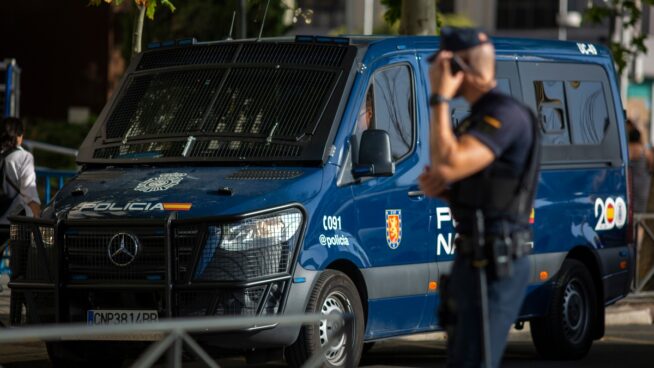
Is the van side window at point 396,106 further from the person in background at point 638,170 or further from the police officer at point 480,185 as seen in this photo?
the person in background at point 638,170

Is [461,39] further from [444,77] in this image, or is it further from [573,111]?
[573,111]

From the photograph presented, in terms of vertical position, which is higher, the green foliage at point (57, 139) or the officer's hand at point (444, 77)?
the officer's hand at point (444, 77)

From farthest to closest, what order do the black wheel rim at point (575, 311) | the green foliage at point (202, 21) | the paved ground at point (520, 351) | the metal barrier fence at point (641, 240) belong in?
the green foliage at point (202, 21) → the metal barrier fence at point (641, 240) → the black wheel rim at point (575, 311) → the paved ground at point (520, 351)

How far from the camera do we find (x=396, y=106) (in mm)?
10430

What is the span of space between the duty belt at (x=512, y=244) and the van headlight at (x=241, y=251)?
3.06 meters

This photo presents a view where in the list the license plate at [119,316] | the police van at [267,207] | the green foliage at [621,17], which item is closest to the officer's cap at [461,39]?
the police van at [267,207]

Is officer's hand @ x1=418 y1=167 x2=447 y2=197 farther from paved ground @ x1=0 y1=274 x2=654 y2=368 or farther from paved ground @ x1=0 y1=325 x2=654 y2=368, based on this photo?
paved ground @ x1=0 y1=325 x2=654 y2=368

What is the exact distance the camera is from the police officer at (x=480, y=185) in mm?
6109

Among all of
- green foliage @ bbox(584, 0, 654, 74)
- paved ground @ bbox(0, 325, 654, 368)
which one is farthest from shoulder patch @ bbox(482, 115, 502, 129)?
green foliage @ bbox(584, 0, 654, 74)

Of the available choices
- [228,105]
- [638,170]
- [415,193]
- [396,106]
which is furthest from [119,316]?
[638,170]

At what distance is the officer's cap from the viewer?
6227 mm

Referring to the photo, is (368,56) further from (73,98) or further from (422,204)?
(73,98)

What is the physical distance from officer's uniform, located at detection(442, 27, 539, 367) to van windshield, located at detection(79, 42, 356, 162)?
3475 mm

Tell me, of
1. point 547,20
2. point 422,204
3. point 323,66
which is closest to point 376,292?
point 422,204
